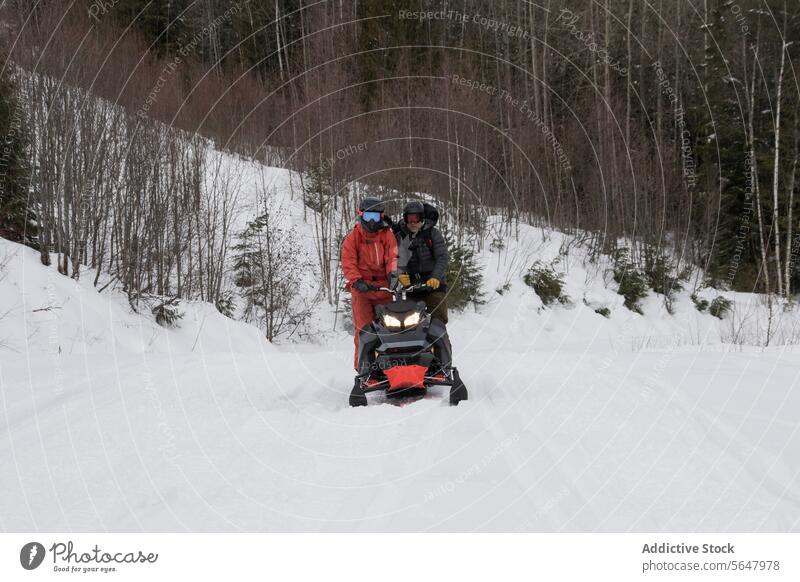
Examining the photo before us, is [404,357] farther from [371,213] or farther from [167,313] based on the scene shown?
[167,313]

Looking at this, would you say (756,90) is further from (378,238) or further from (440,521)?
(440,521)

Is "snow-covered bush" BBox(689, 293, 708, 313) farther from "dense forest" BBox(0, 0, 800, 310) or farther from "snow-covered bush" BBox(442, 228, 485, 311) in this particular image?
"snow-covered bush" BBox(442, 228, 485, 311)

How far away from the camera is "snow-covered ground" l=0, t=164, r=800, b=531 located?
3.18m

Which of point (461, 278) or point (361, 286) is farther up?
point (361, 286)

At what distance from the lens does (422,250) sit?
7.23m

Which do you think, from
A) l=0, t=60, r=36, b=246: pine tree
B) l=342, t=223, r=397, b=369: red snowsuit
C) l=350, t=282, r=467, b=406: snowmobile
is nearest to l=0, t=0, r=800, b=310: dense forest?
l=0, t=60, r=36, b=246: pine tree

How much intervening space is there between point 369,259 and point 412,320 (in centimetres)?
122

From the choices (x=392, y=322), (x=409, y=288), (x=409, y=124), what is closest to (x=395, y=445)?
(x=392, y=322)

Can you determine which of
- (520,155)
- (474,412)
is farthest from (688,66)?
(474,412)

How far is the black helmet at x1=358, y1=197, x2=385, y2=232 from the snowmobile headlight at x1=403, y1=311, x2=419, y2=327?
116cm

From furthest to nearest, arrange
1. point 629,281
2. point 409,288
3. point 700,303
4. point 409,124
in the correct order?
point 700,303, point 629,281, point 409,124, point 409,288

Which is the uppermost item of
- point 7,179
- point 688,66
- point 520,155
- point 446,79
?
point 688,66

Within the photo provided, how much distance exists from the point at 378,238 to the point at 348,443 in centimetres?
297
